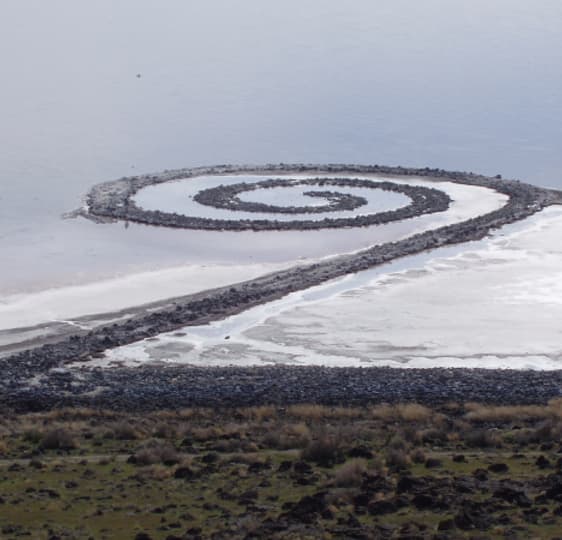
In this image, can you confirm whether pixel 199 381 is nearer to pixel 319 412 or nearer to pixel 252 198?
pixel 319 412

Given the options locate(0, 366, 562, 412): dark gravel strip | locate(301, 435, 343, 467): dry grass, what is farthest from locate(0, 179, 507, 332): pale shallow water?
locate(301, 435, 343, 467): dry grass

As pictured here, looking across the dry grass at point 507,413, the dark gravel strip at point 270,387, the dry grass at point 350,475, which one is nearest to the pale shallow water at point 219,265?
the dark gravel strip at point 270,387

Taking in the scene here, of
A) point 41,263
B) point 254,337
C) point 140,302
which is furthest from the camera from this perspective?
point 41,263

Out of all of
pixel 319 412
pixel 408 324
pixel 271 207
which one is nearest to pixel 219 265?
pixel 408 324

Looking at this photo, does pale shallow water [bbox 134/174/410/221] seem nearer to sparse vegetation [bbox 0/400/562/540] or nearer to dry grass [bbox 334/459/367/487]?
sparse vegetation [bbox 0/400/562/540]

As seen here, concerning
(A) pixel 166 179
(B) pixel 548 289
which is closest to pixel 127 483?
(B) pixel 548 289

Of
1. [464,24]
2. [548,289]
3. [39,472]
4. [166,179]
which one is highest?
[464,24]

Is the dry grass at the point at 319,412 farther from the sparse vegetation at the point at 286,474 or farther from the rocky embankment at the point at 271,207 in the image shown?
the rocky embankment at the point at 271,207

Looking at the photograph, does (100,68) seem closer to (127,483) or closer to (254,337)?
(254,337)
